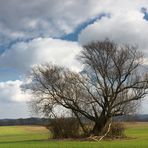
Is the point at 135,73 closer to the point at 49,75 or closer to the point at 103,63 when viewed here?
the point at 103,63

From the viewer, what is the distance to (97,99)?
57219 millimetres

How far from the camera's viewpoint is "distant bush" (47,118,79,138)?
189 ft

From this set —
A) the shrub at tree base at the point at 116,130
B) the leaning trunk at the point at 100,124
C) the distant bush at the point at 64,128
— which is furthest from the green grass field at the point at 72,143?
the leaning trunk at the point at 100,124

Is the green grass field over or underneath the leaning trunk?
underneath

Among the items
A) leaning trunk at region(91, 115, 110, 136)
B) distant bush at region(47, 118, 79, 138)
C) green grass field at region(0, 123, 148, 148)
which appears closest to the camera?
green grass field at region(0, 123, 148, 148)

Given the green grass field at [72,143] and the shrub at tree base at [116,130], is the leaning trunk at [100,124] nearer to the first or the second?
the shrub at tree base at [116,130]

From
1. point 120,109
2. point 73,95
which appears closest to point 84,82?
point 73,95

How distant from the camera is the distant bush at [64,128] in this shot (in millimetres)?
57594

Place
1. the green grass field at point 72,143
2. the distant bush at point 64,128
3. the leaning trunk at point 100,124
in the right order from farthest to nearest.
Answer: the distant bush at point 64,128
the leaning trunk at point 100,124
the green grass field at point 72,143

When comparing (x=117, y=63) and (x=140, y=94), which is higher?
(x=117, y=63)

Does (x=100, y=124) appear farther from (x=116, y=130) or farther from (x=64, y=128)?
(x=64, y=128)

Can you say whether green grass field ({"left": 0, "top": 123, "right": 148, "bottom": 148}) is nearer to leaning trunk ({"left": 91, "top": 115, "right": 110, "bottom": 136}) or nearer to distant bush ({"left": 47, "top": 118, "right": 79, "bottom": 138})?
distant bush ({"left": 47, "top": 118, "right": 79, "bottom": 138})

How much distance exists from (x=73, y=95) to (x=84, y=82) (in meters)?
2.19

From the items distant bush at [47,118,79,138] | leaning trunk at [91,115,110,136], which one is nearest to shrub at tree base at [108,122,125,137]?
leaning trunk at [91,115,110,136]
